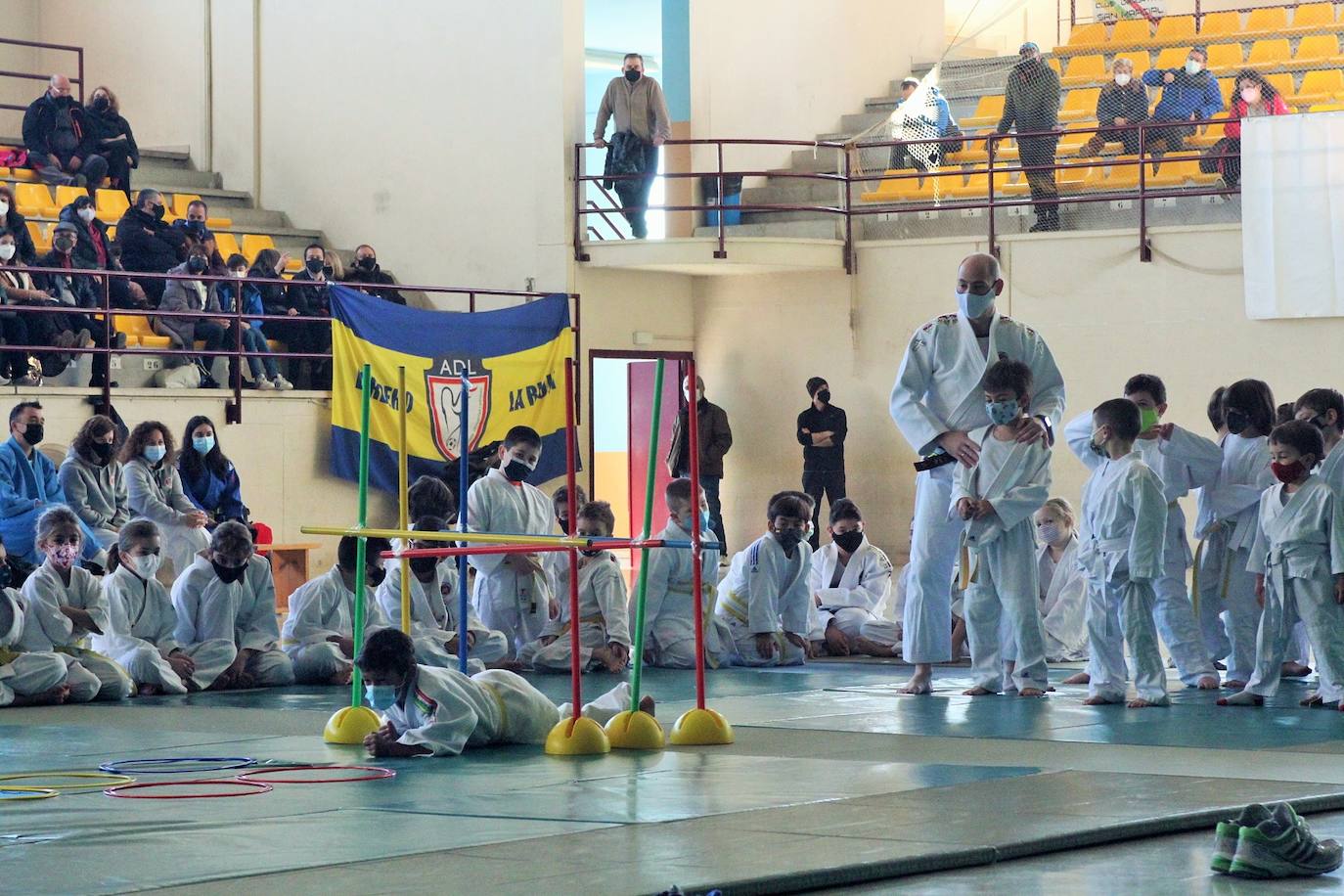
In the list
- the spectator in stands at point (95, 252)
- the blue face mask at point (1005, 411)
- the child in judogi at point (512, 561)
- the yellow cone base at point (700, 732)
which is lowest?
the yellow cone base at point (700, 732)

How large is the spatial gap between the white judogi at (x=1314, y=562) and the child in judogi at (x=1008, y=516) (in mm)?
1097

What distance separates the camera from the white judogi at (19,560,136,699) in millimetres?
10188

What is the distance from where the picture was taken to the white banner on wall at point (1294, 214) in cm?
1572

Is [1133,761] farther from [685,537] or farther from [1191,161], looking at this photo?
[1191,161]

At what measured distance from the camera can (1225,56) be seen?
20.1 metres

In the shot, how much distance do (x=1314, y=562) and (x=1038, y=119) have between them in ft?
32.1

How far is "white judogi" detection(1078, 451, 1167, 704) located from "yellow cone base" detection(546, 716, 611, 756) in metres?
2.72

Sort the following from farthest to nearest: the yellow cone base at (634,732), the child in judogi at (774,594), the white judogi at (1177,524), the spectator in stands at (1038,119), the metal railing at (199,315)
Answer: the spectator in stands at (1038,119) → the metal railing at (199,315) → the child in judogi at (774,594) → the white judogi at (1177,524) → the yellow cone base at (634,732)

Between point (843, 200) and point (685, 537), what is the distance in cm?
840

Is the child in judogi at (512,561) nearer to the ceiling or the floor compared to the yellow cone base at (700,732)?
nearer to the ceiling

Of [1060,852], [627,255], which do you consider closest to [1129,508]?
[1060,852]

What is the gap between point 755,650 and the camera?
11969mm

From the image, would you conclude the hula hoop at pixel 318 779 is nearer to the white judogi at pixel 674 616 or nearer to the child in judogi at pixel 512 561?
the child in judogi at pixel 512 561

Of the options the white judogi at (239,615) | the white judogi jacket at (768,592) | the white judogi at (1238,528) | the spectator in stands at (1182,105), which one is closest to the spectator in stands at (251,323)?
the white judogi at (239,615)
